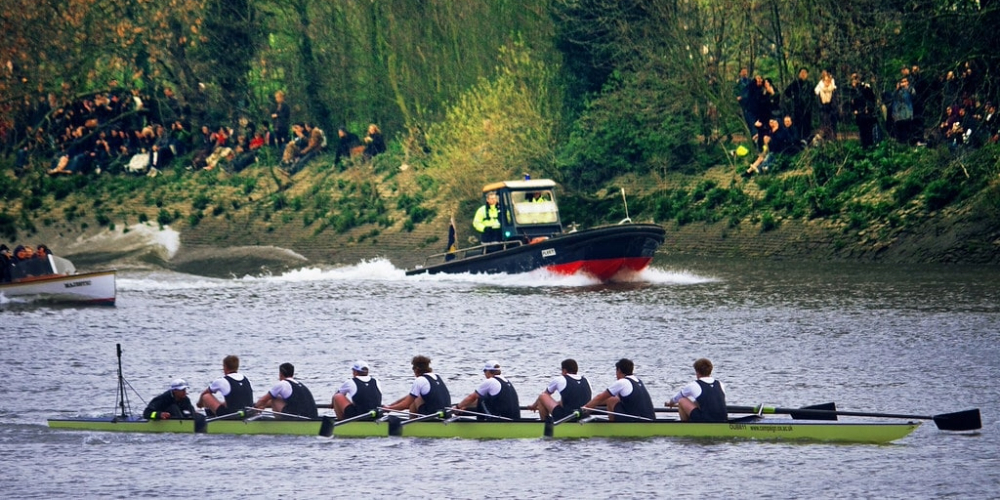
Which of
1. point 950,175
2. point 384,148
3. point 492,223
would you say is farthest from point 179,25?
point 950,175

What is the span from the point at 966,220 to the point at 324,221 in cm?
2535

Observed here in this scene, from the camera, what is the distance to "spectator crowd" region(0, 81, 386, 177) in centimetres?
6812

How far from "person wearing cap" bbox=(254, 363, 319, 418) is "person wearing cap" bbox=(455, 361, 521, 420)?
8.37 ft

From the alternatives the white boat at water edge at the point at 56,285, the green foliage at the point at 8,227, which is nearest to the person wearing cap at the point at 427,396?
the white boat at water edge at the point at 56,285

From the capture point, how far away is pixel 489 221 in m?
48.2

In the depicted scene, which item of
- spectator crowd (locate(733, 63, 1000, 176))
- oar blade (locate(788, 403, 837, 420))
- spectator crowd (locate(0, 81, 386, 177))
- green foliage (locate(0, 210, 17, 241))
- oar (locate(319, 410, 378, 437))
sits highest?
spectator crowd (locate(0, 81, 386, 177))

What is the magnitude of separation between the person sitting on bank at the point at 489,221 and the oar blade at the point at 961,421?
2270 centimetres

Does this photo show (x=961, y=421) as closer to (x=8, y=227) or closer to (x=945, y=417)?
(x=945, y=417)

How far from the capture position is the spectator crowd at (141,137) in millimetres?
68125

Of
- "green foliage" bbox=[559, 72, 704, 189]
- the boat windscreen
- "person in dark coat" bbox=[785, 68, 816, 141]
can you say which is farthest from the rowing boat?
"green foliage" bbox=[559, 72, 704, 189]

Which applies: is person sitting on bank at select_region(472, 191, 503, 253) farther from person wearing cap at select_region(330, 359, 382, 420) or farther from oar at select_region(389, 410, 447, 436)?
oar at select_region(389, 410, 447, 436)

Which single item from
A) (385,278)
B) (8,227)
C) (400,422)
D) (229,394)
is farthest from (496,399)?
(8,227)

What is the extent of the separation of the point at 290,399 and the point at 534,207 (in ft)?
68.7

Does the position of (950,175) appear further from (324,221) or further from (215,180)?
(215,180)
